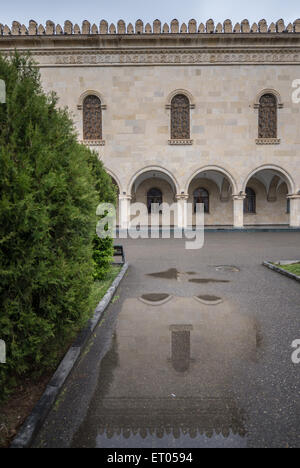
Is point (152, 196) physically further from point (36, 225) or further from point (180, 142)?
point (36, 225)

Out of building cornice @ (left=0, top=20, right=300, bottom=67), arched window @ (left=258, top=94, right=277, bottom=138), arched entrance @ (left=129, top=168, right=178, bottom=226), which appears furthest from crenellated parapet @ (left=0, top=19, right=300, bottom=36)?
arched entrance @ (left=129, top=168, right=178, bottom=226)

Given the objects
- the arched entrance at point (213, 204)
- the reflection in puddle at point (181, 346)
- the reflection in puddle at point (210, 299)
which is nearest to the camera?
the reflection in puddle at point (181, 346)

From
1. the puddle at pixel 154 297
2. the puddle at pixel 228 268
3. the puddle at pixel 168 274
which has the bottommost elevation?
the puddle at pixel 154 297

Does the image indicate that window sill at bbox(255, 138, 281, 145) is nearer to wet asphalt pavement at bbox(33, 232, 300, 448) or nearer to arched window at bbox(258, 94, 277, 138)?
arched window at bbox(258, 94, 277, 138)

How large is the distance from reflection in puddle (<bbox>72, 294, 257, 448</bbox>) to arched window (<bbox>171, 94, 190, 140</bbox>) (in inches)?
633

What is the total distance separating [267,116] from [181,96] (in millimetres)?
6025

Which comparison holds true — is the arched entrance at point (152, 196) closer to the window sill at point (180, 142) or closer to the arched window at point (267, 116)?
the window sill at point (180, 142)

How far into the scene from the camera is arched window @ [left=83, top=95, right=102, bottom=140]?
1775cm

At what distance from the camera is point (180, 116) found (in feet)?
58.2

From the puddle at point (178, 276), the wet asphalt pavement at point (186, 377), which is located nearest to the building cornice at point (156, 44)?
the puddle at point (178, 276)

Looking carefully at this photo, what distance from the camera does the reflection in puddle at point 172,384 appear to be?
1.89 metres

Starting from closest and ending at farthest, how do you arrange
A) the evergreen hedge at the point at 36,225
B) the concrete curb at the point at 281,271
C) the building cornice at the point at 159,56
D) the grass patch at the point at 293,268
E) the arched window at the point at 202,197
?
1. the evergreen hedge at the point at 36,225
2. the concrete curb at the point at 281,271
3. the grass patch at the point at 293,268
4. the building cornice at the point at 159,56
5. the arched window at the point at 202,197

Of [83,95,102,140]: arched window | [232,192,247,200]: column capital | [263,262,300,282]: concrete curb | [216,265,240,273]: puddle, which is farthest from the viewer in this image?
[232,192,247,200]: column capital

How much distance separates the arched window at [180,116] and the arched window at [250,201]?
301 inches
